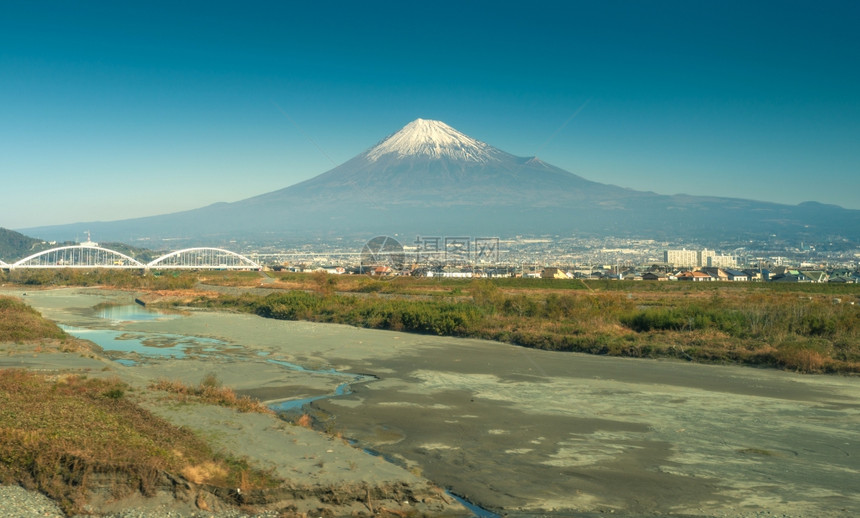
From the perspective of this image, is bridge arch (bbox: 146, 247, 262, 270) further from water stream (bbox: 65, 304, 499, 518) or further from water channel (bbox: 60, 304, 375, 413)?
water channel (bbox: 60, 304, 375, 413)

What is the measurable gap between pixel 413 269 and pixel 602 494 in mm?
59715

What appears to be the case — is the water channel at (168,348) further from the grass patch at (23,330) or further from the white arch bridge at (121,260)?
the white arch bridge at (121,260)

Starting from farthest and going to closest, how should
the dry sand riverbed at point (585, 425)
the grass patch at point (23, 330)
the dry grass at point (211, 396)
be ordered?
the grass patch at point (23, 330), the dry grass at point (211, 396), the dry sand riverbed at point (585, 425)

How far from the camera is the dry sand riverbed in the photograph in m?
8.57

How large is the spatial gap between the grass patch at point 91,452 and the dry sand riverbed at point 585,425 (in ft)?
3.28

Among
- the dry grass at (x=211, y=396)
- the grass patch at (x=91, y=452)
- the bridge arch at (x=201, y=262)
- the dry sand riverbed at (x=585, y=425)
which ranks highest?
the grass patch at (x=91, y=452)

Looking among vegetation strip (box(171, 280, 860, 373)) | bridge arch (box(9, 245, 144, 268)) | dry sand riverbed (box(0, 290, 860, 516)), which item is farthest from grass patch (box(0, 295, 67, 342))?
bridge arch (box(9, 245, 144, 268))

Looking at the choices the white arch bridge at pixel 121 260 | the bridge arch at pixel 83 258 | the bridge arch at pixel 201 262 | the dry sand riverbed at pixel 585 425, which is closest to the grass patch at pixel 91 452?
the dry sand riverbed at pixel 585 425

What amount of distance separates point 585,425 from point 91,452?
7832 millimetres

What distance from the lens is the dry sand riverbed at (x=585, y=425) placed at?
28.1ft

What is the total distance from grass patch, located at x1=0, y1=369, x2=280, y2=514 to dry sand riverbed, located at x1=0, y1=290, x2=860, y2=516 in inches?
39.4

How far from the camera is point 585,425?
11.9 meters

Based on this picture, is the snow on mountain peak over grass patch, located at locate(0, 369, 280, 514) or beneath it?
over

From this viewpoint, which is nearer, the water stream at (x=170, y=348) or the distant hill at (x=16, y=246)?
the water stream at (x=170, y=348)
